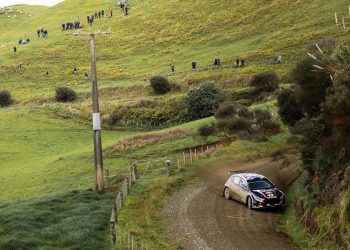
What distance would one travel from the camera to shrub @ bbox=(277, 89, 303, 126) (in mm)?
38438

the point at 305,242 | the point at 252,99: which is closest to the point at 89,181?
the point at 305,242

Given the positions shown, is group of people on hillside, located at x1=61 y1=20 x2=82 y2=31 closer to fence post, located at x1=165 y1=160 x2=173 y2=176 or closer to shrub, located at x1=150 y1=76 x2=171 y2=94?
shrub, located at x1=150 y1=76 x2=171 y2=94

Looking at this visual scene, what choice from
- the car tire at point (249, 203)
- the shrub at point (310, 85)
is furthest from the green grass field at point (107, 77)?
the shrub at point (310, 85)

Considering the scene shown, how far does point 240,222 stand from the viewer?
26000mm

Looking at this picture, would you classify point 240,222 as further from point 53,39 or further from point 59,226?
point 53,39

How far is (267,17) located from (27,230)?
3819 inches

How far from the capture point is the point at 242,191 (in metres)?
29.1

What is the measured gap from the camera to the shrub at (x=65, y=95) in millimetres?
89150

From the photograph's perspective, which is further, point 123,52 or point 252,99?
point 123,52

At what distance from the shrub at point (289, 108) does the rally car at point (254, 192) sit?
9.88 m

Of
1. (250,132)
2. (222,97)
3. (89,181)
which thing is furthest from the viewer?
(222,97)

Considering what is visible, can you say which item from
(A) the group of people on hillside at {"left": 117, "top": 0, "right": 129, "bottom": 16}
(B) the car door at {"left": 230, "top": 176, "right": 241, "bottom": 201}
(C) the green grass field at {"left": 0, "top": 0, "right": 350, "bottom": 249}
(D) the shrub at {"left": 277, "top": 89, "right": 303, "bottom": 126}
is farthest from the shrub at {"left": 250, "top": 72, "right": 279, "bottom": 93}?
(A) the group of people on hillside at {"left": 117, "top": 0, "right": 129, "bottom": 16}

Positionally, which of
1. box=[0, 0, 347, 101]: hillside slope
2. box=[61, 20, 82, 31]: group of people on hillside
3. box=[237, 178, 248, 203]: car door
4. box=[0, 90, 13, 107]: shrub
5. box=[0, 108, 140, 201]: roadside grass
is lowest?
box=[0, 108, 140, 201]: roadside grass

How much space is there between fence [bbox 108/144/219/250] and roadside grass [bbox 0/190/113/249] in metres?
0.75
